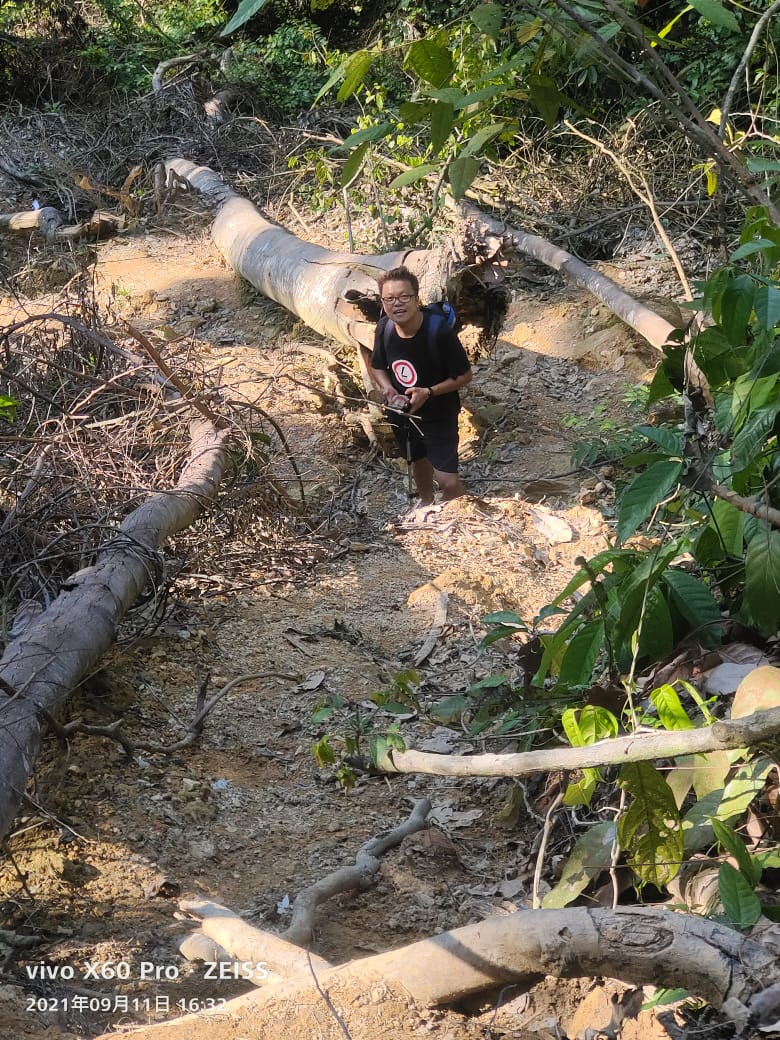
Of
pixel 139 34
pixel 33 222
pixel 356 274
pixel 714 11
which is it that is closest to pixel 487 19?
pixel 714 11

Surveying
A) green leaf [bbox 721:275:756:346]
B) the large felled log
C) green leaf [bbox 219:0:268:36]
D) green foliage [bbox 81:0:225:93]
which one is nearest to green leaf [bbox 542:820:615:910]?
green leaf [bbox 721:275:756:346]

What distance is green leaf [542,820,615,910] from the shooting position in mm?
2344

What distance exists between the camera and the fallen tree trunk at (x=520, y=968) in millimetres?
1705

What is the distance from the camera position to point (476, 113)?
144cm

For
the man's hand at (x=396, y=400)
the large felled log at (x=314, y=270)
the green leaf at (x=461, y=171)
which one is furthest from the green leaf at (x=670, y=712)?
the large felled log at (x=314, y=270)

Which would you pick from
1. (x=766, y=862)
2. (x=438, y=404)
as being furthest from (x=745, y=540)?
(x=438, y=404)

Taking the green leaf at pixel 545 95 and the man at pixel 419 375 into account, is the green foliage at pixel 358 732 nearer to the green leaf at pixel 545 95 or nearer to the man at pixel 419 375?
the green leaf at pixel 545 95

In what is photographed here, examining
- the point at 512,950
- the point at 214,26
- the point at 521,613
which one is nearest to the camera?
the point at 512,950

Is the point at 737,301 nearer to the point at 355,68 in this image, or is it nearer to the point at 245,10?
the point at 355,68

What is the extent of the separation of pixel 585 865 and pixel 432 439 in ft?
12.3

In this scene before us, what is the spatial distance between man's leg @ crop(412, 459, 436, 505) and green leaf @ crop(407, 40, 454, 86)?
187 inches

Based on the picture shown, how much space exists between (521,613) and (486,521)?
1047 millimetres

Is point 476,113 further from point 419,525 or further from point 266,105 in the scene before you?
point 266,105

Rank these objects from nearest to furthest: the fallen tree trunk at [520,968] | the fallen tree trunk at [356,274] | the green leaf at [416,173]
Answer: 1. the green leaf at [416,173]
2. the fallen tree trunk at [520,968]
3. the fallen tree trunk at [356,274]
